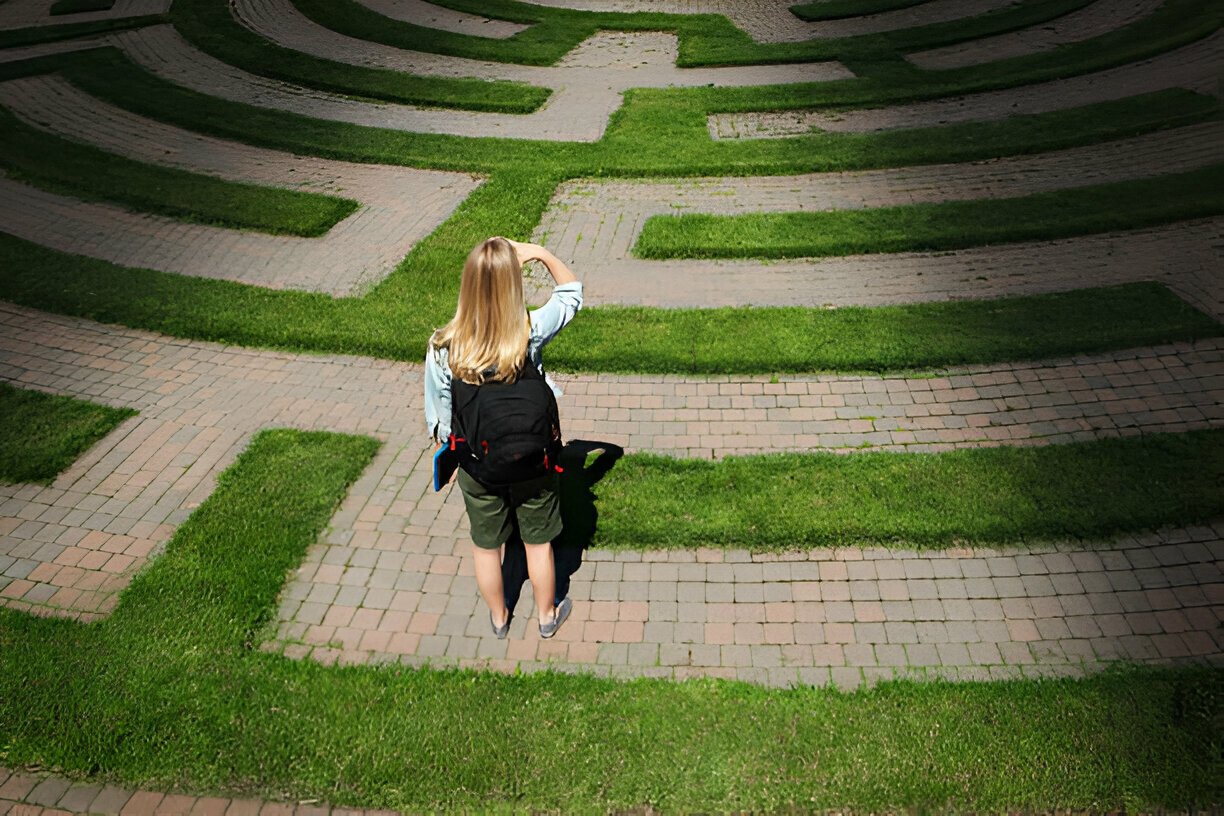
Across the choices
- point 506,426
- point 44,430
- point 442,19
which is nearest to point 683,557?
point 506,426

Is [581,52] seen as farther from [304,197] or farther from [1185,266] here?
[1185,266]

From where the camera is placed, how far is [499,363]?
16.1ft

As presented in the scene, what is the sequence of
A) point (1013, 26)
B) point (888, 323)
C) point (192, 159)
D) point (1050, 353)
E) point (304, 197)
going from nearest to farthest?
point (1050, 353) → point (888, 323) → point (304, 197) → point (192, 159) → point (1013, 26)

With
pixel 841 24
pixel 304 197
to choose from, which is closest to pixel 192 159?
pixel 304 197

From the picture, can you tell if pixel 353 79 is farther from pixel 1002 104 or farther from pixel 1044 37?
pixel 1044 37

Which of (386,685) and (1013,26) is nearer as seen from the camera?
(386,685)

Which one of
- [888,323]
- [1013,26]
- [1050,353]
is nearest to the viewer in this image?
[1050,353]

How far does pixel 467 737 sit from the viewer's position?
17.3 ft

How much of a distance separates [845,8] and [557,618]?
776 inches

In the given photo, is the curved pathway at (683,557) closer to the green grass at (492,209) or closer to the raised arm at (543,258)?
the green grass at (492,209)

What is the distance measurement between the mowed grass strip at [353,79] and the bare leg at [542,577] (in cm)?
1194

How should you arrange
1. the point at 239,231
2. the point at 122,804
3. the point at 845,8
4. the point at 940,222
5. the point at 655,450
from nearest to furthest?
1. the point at 122,804
2. the point at 655,450
3. the point at 940,222
4. the point at 239,231
5. the point at 845,8

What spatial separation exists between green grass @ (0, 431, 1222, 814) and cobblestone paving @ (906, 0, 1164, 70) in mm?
15231

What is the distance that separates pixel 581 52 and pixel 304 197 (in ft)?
29.9
